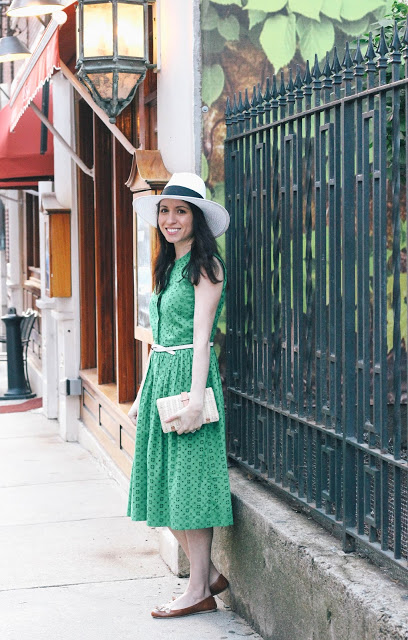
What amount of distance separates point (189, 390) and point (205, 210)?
0.85 metres

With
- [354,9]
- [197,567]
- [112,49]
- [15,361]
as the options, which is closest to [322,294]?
[197,567]

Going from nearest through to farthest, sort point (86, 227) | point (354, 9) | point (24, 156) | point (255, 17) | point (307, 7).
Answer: point (255, 17) → point (307, 7) → point (354, 9) → point (86, 227) → point (24, 156)

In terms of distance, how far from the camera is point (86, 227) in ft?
29.6

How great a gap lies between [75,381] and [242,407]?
439 cm

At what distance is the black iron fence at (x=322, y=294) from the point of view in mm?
3516

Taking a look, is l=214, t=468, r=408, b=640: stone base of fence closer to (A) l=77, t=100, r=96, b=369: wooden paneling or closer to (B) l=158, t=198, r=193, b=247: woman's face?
(B) l=158, t=198, r=193, b=247: woman's face

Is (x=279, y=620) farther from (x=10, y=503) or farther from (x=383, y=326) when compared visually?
(x=10, y=503)

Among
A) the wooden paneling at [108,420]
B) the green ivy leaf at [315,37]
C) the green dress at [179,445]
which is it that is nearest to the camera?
the green dress at [179,445]

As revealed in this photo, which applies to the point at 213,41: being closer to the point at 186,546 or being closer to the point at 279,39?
the point at 279,39

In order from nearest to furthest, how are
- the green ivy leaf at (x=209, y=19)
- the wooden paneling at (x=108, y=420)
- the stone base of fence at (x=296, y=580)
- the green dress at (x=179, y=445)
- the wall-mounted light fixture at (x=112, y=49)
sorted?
the stone base of fence at (x=296, y=580)
the green dress at (x=179, y=445)
the green ivy leaf at (x=209, y=19)
the wall-mounted light fixture at (x=112, y=49)
the wooden paneling at (x=108, y=420)

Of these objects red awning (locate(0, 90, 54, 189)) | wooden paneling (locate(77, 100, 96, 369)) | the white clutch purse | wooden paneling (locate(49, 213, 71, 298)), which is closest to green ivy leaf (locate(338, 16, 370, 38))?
the white clutch purse

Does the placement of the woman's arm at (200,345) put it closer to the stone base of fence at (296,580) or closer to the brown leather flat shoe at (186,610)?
the stone base of fence at (296,580)

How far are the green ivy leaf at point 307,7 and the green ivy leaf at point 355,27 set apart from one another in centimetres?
17

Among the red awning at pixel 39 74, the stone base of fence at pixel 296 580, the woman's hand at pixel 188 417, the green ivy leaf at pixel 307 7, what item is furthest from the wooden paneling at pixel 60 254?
the woman's hand at pixel 188 417
